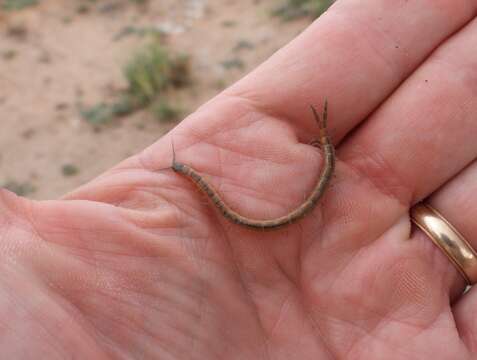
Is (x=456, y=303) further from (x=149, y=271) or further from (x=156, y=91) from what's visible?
(x=156, y=91)

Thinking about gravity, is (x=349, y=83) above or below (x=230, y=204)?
above

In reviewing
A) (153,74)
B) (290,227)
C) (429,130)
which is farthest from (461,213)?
(153,74)

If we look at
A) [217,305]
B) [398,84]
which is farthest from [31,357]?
[398,84]

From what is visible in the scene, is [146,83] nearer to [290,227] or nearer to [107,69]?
[107,69]

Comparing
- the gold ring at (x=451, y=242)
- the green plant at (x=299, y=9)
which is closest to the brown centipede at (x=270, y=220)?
the gold ring at (x=451, y=242)

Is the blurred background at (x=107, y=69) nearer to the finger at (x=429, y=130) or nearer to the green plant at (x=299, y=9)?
the green plant at (x=299, y=9)

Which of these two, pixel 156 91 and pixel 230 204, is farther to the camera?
pixel 156 91

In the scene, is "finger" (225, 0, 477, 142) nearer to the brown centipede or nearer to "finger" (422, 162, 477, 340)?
the brown centipede
